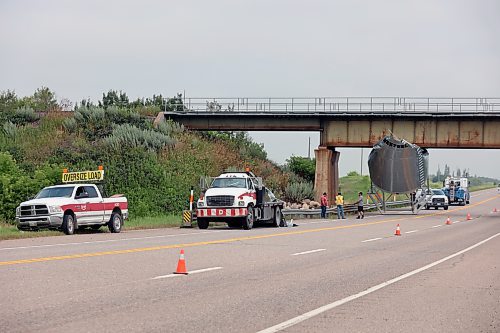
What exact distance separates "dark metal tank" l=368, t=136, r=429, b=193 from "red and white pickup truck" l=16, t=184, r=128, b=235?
1042 inches

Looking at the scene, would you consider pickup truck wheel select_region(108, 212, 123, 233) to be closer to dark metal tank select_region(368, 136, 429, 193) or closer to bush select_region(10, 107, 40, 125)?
dark metal tank select_region(368, 136, 429, 193)

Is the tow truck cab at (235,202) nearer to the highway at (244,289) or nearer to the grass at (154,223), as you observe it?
the grass at (154,223)

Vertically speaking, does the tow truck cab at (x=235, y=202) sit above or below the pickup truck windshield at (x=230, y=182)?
below

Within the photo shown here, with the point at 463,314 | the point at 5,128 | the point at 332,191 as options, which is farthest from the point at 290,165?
the point at 463,314

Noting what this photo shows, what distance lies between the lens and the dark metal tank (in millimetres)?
52594

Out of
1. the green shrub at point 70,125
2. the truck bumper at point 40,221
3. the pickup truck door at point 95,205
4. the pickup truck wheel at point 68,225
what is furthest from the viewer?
the green shrub at point 70,125

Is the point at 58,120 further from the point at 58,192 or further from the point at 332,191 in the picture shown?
the point at 58,192

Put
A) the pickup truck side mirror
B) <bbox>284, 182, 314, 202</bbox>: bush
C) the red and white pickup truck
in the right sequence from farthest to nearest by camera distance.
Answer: <bbox>284, 182, 314, 202</bbox>: bush → the pickup truck side mirror → the red and white pickup truck

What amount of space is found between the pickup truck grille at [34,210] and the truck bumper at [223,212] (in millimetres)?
8103

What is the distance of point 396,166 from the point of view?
174 feet

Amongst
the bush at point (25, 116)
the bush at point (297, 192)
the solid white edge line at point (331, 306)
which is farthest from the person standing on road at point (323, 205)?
the solid white edge line at point (331, 306)

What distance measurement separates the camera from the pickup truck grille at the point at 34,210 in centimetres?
2677

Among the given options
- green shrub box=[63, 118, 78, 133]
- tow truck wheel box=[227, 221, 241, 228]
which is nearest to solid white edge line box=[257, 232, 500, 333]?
tow truck wheel box=[227, 221, 241, 228]

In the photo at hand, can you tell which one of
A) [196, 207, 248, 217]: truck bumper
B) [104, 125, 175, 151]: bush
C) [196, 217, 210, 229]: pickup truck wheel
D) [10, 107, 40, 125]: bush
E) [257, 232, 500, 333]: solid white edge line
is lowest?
[257, 232, 500, 333]: solid white edge line
